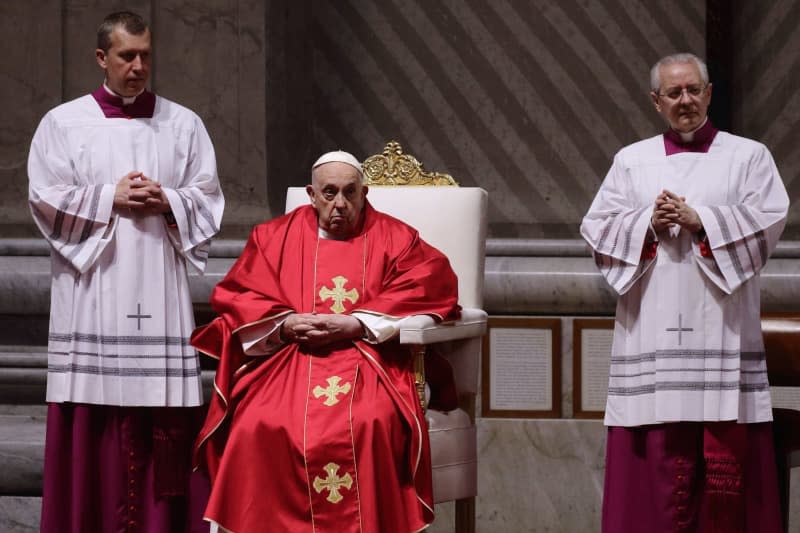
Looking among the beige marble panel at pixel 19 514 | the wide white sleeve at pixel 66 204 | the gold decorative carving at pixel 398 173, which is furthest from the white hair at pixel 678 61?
the beige marble panel at pixel 19 514

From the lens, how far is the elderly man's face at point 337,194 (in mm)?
4629

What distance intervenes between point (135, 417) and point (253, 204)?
1.84 meters

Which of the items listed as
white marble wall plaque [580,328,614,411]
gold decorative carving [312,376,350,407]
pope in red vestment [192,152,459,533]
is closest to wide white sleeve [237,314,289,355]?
pope in red vestment [192,152,459,533]

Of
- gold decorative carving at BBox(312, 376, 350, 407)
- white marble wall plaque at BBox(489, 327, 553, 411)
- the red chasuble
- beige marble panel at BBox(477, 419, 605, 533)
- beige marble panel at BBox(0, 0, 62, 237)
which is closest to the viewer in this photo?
the red chasuble

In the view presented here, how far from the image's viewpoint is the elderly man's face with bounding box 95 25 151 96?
15.2 ft

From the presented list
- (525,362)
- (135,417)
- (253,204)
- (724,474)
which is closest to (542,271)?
(525,362)

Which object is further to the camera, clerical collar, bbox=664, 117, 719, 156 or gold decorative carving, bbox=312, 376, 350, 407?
clerical collar, bbox=664, 117, 719, 156

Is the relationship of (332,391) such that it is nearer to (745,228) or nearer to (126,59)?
(126,59)

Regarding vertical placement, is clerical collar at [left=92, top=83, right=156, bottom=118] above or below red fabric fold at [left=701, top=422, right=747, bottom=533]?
above

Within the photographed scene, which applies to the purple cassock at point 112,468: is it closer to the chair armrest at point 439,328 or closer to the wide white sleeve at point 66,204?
the wide white sleeve at point 66,204

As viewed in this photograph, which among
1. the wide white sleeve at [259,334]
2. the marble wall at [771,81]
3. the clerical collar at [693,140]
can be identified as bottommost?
the wide white sleeve at [259,334]

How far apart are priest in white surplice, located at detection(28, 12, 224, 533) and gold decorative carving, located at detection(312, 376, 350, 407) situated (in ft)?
1.84

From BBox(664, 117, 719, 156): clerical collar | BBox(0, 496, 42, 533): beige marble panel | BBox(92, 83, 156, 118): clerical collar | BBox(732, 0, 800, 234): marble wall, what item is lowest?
BBox(0, 496, 42, 533): beige marble panel

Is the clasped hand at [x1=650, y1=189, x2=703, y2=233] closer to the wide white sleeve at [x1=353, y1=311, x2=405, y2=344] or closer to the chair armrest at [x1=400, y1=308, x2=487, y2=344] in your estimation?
the chair armrest at [x1=400, y1=308, x2=487, y2=344]
